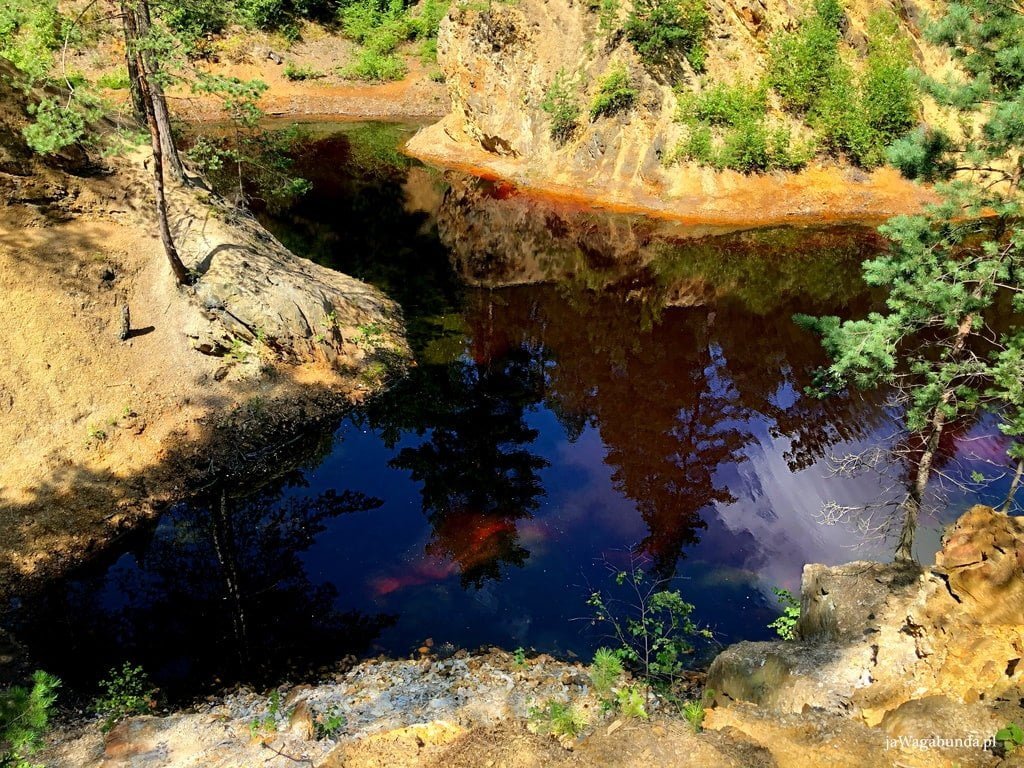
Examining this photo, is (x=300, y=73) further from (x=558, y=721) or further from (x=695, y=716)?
(x=695, y=716)

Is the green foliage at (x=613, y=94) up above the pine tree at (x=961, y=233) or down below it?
above

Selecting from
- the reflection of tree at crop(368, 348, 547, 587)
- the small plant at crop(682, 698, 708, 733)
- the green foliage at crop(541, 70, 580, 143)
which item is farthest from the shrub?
the small plant at crop(682, 698, 708, 733)

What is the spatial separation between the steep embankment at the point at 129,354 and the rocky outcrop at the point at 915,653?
481 inches

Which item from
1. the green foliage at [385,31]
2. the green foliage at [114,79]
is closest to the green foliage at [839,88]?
the green foliage at [385,31]

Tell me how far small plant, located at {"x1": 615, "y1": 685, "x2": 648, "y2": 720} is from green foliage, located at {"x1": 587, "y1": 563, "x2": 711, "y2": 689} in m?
0.73

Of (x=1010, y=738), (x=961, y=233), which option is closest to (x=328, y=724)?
(x=1010, y=738)

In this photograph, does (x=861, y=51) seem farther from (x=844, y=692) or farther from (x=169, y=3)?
(x=844, y=692)

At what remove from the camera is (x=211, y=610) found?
43.3 feet

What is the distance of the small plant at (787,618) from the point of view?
12.8 meters

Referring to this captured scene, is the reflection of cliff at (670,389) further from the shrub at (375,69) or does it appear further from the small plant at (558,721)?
the shrub at (375,69)

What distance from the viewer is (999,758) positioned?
6.94m

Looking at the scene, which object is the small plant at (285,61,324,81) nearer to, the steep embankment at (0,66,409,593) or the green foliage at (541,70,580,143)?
the green foliage at (541,70,580,143)

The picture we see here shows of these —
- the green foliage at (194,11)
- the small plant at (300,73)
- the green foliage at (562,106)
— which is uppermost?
the small plant at (300,73)

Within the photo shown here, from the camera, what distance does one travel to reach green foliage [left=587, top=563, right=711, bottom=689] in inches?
460
